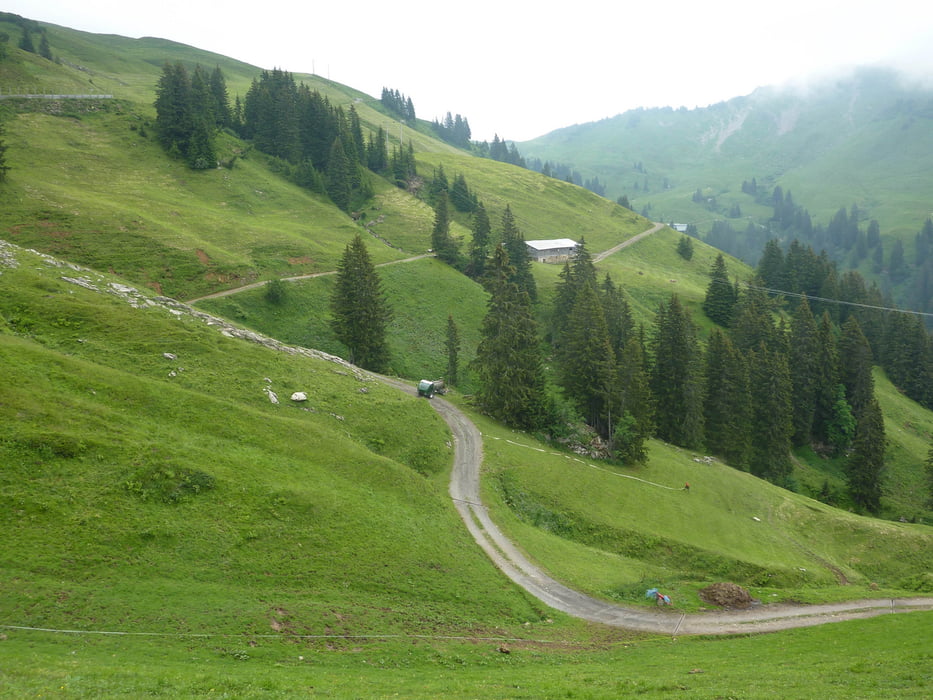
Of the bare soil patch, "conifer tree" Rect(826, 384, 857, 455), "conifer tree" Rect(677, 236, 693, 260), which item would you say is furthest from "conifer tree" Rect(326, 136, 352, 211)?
the bare soil patch

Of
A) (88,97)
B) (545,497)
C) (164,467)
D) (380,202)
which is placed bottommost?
(545,497)

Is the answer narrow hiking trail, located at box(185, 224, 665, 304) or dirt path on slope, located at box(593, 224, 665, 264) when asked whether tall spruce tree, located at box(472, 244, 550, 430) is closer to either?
narrow hiking trail, located at box(185, 224, 665, 304)

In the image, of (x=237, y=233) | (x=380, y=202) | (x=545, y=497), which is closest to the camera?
(x=545, y=497)

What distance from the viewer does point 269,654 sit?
784 inches

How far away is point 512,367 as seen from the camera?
177 ft

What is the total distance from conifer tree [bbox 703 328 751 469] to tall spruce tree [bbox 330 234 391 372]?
145ft

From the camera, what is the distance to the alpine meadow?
20594 millimetres

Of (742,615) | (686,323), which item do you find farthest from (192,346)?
(686,323)

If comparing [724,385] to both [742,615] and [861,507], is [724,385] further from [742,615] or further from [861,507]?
[742,615]

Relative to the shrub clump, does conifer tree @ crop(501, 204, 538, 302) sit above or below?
above

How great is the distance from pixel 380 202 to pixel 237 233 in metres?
47.7

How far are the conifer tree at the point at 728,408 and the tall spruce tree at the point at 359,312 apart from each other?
44.3m

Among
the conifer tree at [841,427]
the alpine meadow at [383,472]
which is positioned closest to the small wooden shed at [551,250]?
the alpine meadow at [383,472]

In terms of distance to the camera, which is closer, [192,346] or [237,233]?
[192,346]
